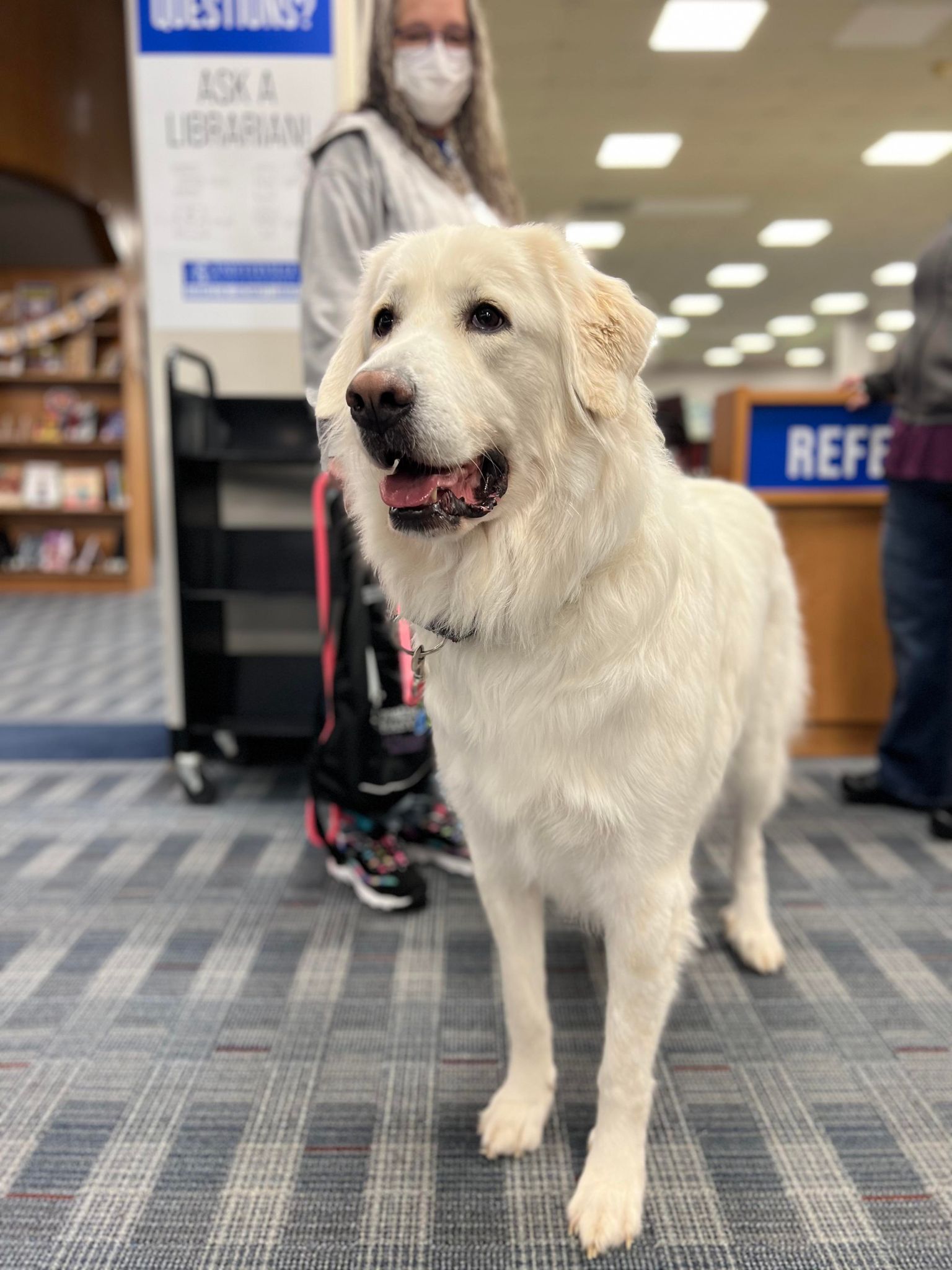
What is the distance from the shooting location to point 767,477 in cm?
297

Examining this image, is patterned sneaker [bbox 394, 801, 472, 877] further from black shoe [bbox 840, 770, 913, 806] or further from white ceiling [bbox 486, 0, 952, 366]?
white ceiling [bbox 486, 0, 952, 366]

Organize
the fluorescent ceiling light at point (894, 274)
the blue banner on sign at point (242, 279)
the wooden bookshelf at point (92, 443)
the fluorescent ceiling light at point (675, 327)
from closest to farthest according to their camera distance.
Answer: the blue banner on sign at point (242, 279) < the wooden bookshelf at point (92, 443) < the fluorescent ceiling light at point (894, 274) < the fluorescent ceiling light at point (675, 327)

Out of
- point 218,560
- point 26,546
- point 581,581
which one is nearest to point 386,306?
point 581,581

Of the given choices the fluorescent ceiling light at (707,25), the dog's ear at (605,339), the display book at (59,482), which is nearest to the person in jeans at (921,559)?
the dog's ear at (605,339)

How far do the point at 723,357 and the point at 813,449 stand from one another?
1871cm

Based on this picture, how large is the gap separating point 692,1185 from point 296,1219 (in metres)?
0.57

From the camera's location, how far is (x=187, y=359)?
280cm

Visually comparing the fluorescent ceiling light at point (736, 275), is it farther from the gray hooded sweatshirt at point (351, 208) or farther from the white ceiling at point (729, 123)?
the gray hooded sweatshirt at point (351, 208)

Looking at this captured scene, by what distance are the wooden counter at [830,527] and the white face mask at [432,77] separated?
1.37m

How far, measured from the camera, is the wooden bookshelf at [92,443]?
7.50m

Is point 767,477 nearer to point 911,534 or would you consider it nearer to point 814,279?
point 911,534

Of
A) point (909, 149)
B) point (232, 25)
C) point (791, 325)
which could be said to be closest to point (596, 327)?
point (232, 25)

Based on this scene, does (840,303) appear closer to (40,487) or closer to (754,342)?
(754,342)

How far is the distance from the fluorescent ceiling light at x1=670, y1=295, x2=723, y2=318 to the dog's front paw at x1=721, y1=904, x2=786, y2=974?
13.7 metres
